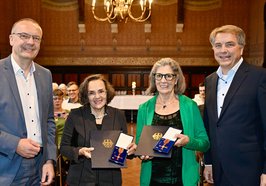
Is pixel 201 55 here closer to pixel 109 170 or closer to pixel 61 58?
pixel 61 58

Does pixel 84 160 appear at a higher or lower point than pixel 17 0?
lower

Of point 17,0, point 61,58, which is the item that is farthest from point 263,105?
point 17,0

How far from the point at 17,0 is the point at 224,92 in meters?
10.7

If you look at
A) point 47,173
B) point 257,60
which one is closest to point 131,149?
point 47,173

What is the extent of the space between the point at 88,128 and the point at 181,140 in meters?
0.70

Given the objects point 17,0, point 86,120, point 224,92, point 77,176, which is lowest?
point 77,176

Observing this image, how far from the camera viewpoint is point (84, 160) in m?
2.60

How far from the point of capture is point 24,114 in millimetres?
2342

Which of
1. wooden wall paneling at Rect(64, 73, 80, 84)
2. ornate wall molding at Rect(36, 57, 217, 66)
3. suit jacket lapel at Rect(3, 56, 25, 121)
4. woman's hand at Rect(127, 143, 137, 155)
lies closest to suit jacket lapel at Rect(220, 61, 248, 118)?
woman's hand at Rect(127, 143, 137, 155)

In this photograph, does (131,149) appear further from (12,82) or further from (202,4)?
(202,4)

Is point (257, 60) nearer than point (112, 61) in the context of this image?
Yes

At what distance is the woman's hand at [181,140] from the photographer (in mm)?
2452

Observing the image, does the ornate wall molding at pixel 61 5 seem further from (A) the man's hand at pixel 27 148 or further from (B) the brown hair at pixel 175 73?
(A) the man's hand at pixel 27 148

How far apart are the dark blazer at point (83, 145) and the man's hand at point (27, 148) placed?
0.35 metres
